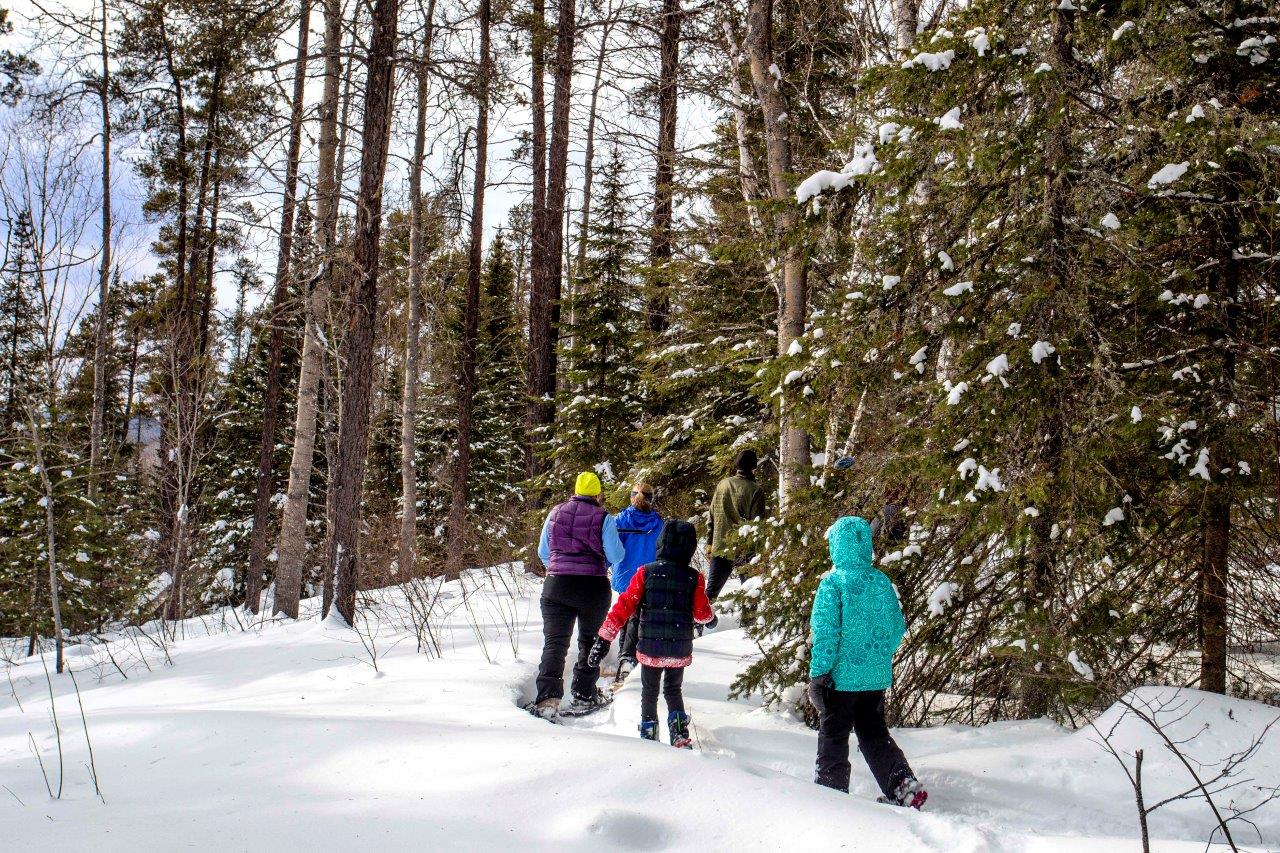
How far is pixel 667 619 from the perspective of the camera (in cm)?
493

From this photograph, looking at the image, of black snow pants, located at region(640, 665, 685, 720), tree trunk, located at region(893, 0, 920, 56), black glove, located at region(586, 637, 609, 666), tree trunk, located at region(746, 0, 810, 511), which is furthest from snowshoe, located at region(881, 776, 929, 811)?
tree trunk, located at region(893, 0, 920, 56)

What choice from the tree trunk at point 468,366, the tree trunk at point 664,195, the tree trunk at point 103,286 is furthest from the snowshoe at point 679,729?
the tree trunk at point 103,286

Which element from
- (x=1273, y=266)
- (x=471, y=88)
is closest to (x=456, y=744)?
(x=1273, y=266)

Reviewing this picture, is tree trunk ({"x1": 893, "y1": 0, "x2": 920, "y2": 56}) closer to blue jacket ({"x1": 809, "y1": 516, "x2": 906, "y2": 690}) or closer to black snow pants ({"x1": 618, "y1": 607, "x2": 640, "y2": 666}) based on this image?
blue jacket ({"x1": 809, "y1": 516, "x2": 906, "y2": 690})

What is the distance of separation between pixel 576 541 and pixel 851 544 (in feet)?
7.58

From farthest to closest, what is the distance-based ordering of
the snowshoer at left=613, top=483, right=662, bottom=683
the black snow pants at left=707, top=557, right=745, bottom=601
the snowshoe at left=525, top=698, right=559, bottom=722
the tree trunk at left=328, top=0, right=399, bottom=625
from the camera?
the black snow pants at left=707, top=557, right=745, bottom=601 → the tree trunk at left=328, top=0, right=399, bottom=625 → the snowshoer at left=613, top=483, right=662, bottom=683 → the snowshoe at left=525, top=698, right=559, bottom=722

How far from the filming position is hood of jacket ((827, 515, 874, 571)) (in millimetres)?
4164

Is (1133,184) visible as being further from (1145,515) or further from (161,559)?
(161,559)

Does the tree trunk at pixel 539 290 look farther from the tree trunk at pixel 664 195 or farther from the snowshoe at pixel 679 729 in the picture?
the snowshoe at pixel 679 729

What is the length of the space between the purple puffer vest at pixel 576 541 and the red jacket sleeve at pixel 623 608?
82 cm

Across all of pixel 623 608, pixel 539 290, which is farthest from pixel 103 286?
pixel 623 608

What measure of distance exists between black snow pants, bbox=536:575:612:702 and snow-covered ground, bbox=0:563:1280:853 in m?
0.25

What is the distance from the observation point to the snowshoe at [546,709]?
17.5 ft

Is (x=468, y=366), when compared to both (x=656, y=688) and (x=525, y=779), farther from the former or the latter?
(x=525, y=779)
